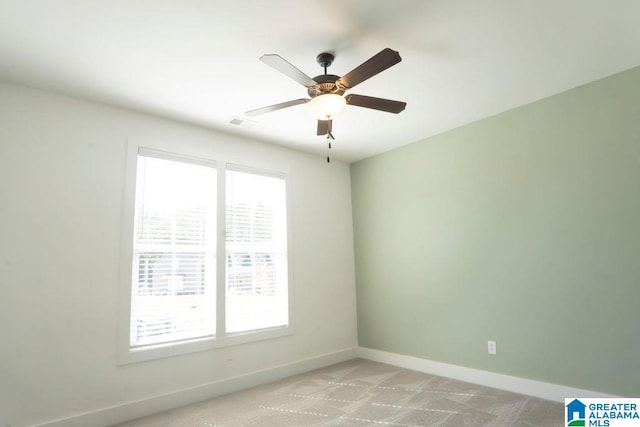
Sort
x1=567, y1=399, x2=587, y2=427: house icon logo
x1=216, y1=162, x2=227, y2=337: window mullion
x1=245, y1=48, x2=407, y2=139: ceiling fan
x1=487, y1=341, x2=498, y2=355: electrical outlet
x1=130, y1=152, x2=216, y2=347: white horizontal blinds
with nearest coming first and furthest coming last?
x1=245, y1=48, x2=407, y2=139: ceiling fan
x1=567, y1=399, x2=587, y2=427: house icon logo
x1=130, y1=152, x2=216, y2=347: white horizontal blinds
x1=487, y1=341, x2=498, y2=355: electrical outlet
x1=216, y1=162, x2=227, y2=337: window mullion

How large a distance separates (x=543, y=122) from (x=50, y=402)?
482 cm

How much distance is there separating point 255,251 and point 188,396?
1.58 meters

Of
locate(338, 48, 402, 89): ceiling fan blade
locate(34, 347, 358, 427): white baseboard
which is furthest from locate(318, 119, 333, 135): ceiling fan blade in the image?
locate(34, 347, 358, 427): white baseboard

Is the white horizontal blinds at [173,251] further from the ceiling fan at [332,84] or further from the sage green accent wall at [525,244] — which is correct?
the sage green accent wall at [525,244]

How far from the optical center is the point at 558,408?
114 inches

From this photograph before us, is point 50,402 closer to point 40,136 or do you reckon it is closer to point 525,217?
point 40,136

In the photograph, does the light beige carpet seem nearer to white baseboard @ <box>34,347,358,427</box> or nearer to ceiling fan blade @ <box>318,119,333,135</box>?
white baseboard @ <box>34,347,358,427</box>

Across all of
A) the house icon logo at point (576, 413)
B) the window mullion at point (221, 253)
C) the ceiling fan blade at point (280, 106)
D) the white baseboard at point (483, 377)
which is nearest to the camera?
the ceiling fan blade at point (280, 106)

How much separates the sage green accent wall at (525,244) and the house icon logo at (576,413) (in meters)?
0.17

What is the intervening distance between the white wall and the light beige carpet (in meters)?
0.32

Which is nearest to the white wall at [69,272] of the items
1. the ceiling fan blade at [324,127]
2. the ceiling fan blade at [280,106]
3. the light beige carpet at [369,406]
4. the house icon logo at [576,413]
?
the light beige carpet at [369,406]

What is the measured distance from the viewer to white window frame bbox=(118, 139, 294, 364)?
10.0ft

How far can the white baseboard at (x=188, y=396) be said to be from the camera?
2799 millimetres

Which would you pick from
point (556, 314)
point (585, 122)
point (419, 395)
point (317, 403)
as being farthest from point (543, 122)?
point (317, 403)
